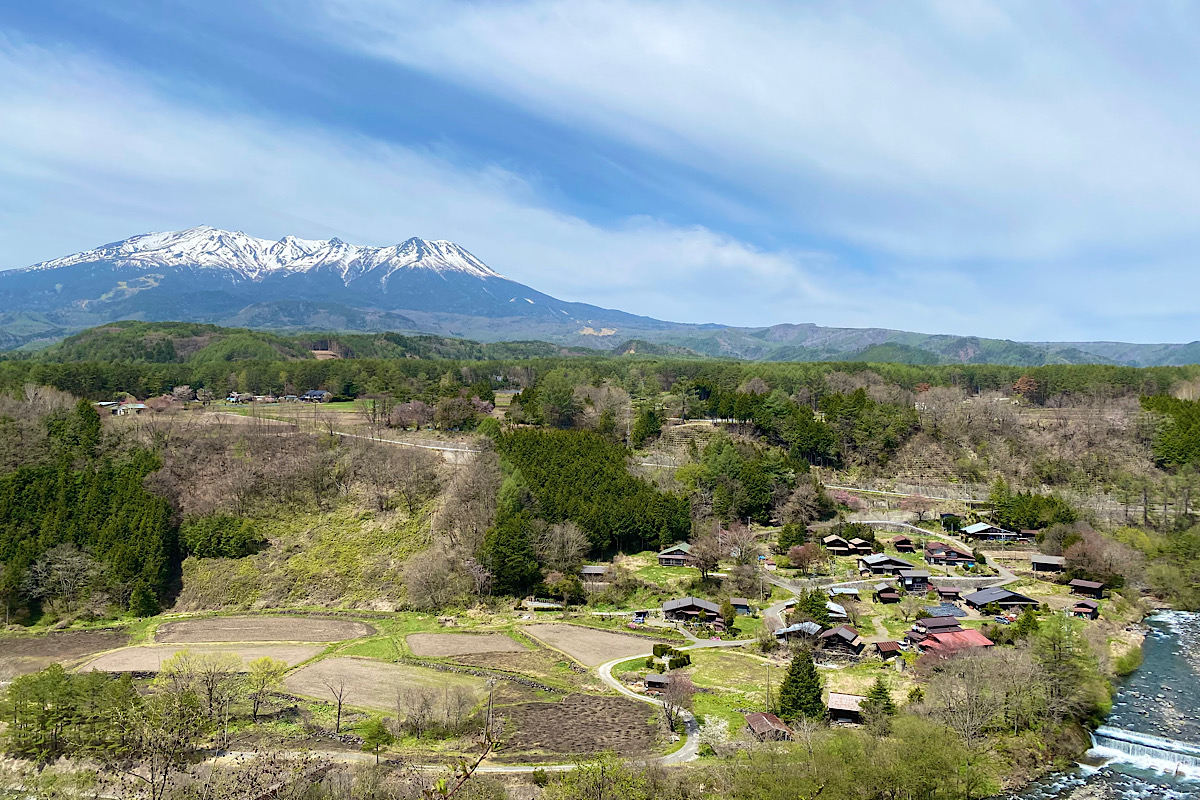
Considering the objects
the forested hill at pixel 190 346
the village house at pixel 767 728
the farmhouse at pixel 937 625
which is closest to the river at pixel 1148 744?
the farmhouse at pixel 937 625

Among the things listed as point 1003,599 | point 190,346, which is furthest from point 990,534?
point 190,346

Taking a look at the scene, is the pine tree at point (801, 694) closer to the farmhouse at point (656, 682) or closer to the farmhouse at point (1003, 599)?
the farmhouse at point (656, 682)

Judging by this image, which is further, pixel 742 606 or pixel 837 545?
pixel 837 545

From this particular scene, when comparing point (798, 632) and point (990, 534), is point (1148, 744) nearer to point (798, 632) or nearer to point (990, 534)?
point (798, 632)

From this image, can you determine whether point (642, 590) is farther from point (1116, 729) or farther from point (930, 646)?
point (1116, 729)

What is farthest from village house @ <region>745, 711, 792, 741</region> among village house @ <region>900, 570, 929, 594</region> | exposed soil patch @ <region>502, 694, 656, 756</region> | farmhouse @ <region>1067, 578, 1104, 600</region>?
farmhouse @ <region>1067, 578, 1104, 600</region>

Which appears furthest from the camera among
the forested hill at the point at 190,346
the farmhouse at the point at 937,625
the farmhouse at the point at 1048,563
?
the forested hill at the point at 190,346

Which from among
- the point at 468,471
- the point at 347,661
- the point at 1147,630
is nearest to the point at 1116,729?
the point at 1147,630
